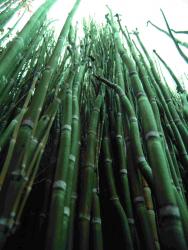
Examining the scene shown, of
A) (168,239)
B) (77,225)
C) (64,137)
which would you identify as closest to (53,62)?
(64,137)

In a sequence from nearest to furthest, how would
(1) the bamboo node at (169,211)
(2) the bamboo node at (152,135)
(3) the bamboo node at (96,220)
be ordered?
(1) the bamboo node at (169,211) < (2) the bamboo node at (152,135) < (3) the bamboo node at (96,220)

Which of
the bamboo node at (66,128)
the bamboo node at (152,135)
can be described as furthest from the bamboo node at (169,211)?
the bamboo node at (66,128)

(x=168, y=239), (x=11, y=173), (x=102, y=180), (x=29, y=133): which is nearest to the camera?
(x=168, y=239)

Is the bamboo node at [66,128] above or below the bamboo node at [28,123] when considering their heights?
above

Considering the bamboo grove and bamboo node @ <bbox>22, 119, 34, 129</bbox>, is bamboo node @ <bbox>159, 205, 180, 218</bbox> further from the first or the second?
bamboo node @ <bbox>22, 119, 34, 129</bbox>

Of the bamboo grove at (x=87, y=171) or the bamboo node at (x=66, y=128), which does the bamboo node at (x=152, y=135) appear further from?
the bamboo node at (x=66, y=128)

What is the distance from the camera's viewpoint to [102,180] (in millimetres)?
1174

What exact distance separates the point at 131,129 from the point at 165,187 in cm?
29

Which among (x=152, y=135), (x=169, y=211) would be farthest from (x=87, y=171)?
(x=169, y=211)

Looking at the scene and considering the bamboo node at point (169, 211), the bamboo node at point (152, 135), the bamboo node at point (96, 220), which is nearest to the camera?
the bamboo node at point (169, 211)

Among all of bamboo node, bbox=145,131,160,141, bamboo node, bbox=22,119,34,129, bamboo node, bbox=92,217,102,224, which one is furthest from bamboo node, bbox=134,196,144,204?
bamboo node, bbox=22,119,34,129

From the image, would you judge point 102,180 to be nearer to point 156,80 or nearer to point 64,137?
point 64,137

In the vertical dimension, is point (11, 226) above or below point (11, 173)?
A: below

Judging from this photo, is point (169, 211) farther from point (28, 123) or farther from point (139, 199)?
point (28, 123)
